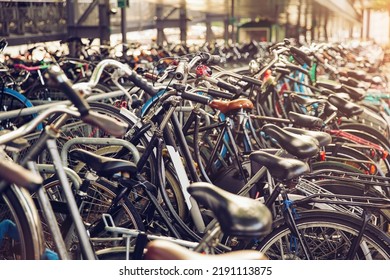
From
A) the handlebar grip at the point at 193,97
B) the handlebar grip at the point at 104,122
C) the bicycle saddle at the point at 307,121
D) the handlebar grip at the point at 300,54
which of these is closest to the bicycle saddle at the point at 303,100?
the handlebar grip at the point at 300,54

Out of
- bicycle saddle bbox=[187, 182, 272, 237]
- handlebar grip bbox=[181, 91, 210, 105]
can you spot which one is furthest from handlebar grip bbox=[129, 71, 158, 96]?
bicycle saddle bbox=[187, 182, 272, 237]

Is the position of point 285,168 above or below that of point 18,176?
below

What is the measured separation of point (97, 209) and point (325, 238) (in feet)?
3.24

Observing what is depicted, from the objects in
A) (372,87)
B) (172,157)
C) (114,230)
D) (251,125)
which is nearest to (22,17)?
(372,87)

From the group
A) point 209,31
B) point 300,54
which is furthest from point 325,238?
point 209,31

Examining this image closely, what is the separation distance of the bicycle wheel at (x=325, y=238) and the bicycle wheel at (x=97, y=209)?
22.6 inches

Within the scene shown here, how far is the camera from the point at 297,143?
8.16 ft

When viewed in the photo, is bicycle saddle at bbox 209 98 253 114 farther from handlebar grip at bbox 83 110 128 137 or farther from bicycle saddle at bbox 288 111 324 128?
handlebar grip at bbox 83 110 128 137

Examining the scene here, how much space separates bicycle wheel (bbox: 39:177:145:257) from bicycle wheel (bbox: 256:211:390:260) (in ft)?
1.88

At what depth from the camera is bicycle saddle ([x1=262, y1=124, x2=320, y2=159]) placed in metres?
2.47

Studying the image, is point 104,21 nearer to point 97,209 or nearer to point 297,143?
point 97,209

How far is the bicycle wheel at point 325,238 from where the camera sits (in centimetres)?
235
